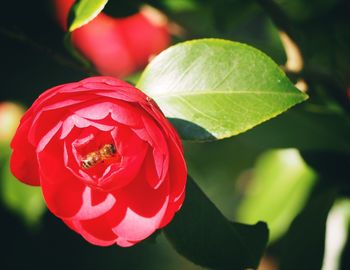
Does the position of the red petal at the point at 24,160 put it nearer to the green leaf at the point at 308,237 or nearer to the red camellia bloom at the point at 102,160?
the red camellia bloom at the point at 102,160

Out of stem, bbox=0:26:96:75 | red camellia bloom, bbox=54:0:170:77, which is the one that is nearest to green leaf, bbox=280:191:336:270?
stem, bbox=0:26:96:75

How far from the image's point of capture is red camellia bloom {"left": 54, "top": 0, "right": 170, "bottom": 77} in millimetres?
1568

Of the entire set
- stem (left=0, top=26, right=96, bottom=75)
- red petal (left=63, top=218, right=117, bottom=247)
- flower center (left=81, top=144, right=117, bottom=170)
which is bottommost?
→ red petal (left=63, top=218, right=117, bottom=247)

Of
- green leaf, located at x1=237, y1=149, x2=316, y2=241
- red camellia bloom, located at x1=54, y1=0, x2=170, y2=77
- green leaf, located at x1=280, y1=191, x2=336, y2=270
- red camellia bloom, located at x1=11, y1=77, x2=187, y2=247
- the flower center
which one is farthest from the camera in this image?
red camellia bloom, located at x1=54, y1=0, x2=170, y2=77

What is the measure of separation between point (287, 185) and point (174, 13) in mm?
496

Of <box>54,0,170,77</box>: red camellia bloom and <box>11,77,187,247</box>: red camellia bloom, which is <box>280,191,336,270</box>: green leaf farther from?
<box>54,0,170,77</box>: red camellia bloom

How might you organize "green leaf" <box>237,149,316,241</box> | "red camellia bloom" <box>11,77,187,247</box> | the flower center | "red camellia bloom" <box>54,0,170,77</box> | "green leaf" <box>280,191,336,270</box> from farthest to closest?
"red camellia bloom" <box>54,0,170,77</box>
"green leaf" <box>237,149,316,241</box>
"green leaf" <box>280,191,336,270</box>
the flower center
"red camellia bloom" <box>11,77,187,247</box>

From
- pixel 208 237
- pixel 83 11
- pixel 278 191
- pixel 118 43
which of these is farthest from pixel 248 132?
pixel 118 43

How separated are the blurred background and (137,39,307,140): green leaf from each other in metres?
0.19

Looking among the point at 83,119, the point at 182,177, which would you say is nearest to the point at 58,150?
the point at 83,119

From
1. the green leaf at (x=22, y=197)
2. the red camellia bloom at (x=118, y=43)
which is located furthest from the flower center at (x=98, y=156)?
the red camellia bloom at (x=118, y=43)

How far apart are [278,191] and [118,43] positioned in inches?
25.5

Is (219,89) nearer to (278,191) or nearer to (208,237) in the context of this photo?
(208,237)

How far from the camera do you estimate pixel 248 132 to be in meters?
1.16
